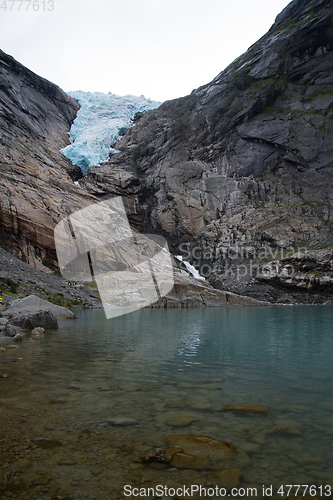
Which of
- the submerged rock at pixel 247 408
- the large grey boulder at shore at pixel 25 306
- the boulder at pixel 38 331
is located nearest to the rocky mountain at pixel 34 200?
the large grey boulder at shore at pixel 25 306

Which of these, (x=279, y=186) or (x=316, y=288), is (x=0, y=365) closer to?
(x=316, y=288)

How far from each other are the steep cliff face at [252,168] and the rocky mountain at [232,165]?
323 millimetres

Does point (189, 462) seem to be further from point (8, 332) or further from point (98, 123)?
point (98, 123)

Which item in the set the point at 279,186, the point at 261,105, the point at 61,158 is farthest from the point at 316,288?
the point at 61,158

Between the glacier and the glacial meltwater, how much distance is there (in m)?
98.0

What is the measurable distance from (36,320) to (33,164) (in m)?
64.8

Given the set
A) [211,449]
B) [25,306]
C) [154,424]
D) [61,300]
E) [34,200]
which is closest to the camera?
[211,449]

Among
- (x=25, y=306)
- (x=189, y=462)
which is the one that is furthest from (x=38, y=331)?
(x=189, y=462)

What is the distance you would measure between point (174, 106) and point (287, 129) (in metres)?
42.4

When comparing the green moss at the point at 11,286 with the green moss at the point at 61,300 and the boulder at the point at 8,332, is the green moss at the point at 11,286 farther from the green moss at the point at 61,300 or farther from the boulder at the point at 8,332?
the boulder at the point at 8,332

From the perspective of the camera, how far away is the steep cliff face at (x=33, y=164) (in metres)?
54.4

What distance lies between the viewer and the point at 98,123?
384 feet

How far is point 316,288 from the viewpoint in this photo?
6612 cm

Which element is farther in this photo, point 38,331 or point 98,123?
point 98,123
